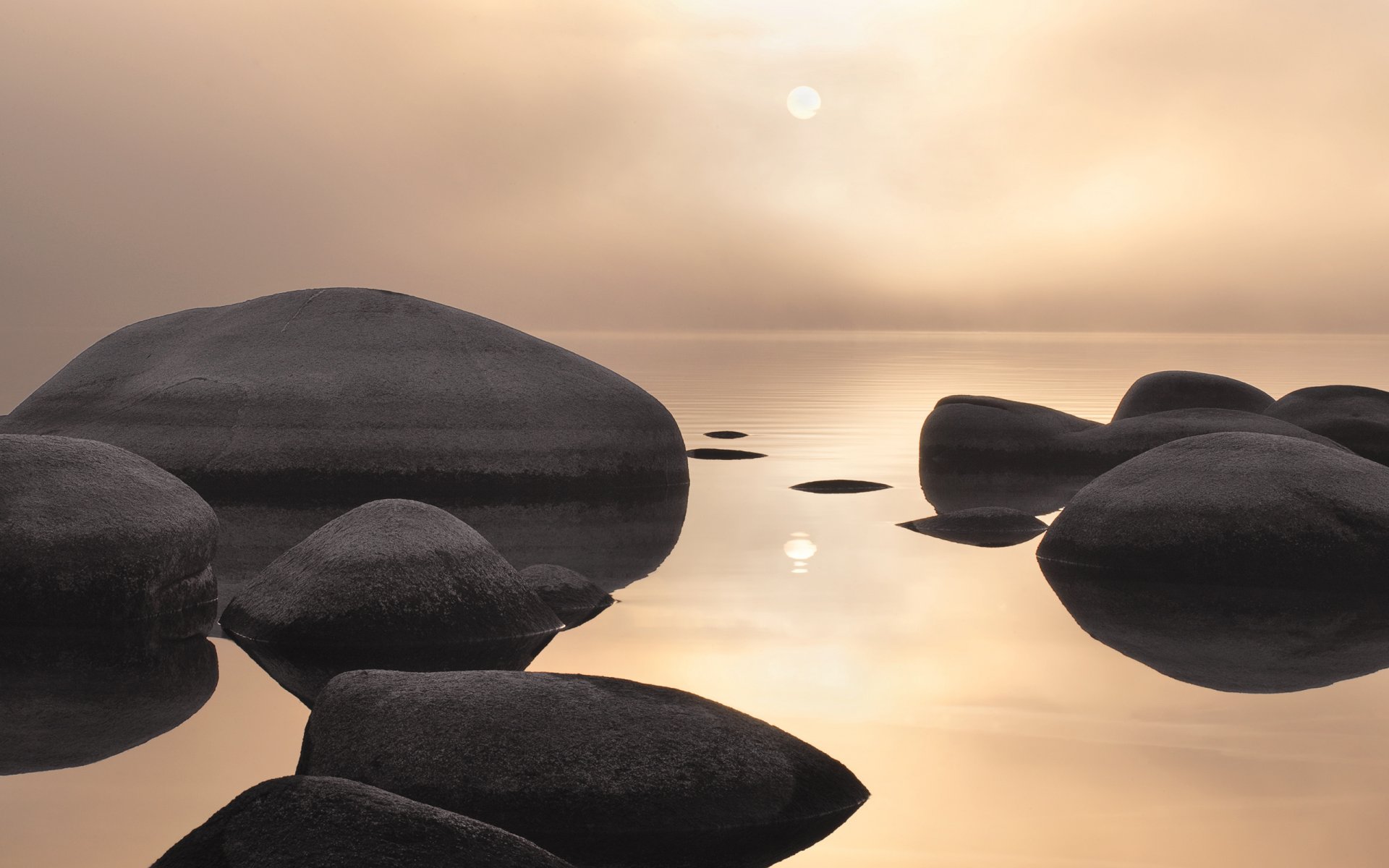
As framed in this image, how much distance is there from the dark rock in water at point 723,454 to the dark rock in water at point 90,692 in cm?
1296

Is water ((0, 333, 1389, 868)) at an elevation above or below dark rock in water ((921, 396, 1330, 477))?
above

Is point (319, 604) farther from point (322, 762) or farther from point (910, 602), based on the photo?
point (910, 602)

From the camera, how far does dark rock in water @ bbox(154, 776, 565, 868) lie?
11.7 feet

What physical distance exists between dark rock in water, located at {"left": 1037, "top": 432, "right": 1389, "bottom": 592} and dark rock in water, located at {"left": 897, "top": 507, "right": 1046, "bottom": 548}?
186 centimetres

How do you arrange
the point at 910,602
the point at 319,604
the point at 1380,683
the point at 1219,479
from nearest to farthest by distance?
the point at 1380,683
the point at 319,604
the point at 910,602
the point at 1219,479

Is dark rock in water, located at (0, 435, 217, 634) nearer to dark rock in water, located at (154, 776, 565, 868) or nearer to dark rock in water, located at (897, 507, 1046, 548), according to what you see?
dark rock in water, located at (154, 776, 565, 868)

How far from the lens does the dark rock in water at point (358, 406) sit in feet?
48.2

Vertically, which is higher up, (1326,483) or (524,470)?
(1326,483)

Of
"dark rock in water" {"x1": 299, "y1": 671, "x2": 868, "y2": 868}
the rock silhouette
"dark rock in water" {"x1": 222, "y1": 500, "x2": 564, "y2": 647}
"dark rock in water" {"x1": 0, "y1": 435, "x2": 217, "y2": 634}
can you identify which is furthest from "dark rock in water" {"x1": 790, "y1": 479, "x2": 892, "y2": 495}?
"dark rock in water" {"x1": 299, "y1": 671, "x2": 868, "y2": 868}

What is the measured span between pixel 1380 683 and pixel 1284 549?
2.64 meters

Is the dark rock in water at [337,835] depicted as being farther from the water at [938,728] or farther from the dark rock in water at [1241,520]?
the dark rock in water at [1241,520]

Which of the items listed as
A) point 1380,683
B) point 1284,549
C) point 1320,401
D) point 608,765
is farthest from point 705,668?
point 1320,401

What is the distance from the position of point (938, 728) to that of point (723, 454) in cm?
1468

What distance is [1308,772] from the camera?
538 cm
